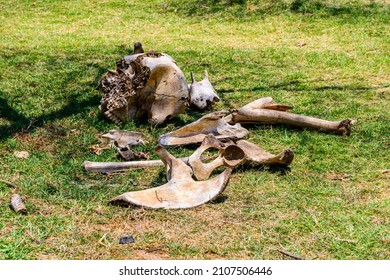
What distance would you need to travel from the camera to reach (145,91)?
17.0ft

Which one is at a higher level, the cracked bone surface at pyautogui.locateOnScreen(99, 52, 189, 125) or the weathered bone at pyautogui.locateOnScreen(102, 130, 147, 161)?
the cracked bone surface at pyautogui.locateOnScreen(99, 52, 189, 125)

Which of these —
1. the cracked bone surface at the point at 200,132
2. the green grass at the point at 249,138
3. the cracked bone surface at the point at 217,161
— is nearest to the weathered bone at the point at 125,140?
the green grass at the point at 249,138

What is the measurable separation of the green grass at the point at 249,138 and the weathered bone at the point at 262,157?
0.07 m

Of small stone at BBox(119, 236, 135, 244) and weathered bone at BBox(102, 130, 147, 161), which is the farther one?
weathered bone at BBox(102, 130, 147, 161)

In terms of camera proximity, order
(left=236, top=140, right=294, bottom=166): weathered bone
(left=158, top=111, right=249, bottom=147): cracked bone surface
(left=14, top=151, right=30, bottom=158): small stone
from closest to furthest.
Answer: (left=236, top=140, right=294, bottom=166): weathered bone, (left=14, top=151, right=30, bottom=158): small stone, (left=158, top=111, right=249, bottom=147): cracked bone surface

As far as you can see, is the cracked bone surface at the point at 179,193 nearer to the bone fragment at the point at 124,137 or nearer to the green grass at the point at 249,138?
the green grass at the point at 249,138

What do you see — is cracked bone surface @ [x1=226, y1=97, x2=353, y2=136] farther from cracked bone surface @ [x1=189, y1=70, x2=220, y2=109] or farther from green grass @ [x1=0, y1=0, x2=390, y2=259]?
cracked bone surface @ [x1=189, y1=70, x2=220, y2=109]

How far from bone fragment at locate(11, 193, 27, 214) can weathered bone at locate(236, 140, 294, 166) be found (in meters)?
1.52

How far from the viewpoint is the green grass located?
331 centimetres

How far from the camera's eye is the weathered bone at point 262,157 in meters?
4.16

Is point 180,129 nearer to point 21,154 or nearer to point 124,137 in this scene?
point 124,137

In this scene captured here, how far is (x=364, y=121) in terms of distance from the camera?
5.44m

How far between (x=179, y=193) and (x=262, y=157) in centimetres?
82

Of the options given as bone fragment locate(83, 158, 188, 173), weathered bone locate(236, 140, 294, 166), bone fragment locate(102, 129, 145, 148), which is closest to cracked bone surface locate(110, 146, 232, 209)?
bone fragment locate(83, 158, 188, 173)
